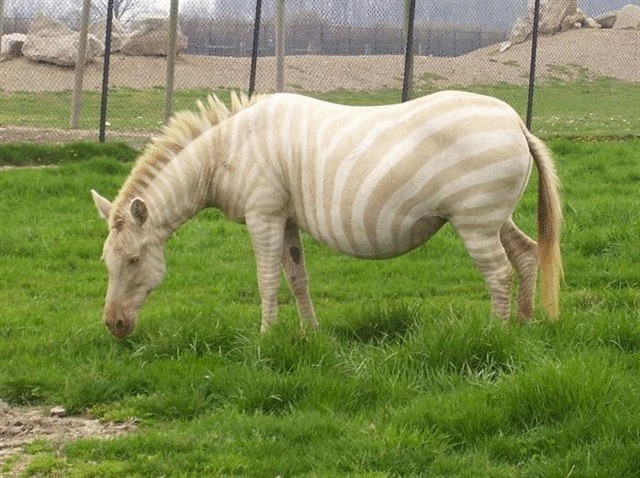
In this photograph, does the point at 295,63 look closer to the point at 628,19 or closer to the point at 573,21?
the point at 573,21

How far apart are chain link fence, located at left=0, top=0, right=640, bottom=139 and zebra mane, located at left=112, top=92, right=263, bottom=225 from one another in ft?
38.6

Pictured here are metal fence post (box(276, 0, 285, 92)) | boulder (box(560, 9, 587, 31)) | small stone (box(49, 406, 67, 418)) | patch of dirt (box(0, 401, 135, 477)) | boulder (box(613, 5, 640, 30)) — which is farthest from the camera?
boulder (box(613, 5, 640, 30))

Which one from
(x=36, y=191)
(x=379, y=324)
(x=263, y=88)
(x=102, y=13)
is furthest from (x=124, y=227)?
(x=102, y=13)

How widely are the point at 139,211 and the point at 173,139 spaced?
1.92 feet

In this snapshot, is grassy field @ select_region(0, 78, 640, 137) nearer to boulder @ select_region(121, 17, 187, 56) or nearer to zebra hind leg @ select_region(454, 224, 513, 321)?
boulder @ select_region(121, 17, 187, 56)

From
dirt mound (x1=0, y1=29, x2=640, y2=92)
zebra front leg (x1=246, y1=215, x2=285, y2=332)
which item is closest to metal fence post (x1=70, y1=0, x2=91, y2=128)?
zebra front leg (x1=246, y1=215, x2=285, y2=332)

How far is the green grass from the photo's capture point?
16.4 feet

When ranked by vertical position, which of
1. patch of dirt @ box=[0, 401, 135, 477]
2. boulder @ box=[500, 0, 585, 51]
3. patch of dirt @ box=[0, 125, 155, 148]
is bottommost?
patch of dirt @ box=[0, 401, 135, 477]

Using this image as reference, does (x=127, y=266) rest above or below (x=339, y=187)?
below

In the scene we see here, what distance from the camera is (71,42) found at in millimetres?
32125

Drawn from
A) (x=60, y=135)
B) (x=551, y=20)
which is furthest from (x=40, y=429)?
(x=551, y=20)

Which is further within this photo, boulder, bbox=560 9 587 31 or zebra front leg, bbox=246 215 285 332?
boulder, bbox=560 9 587 31

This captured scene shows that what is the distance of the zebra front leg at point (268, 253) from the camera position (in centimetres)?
685

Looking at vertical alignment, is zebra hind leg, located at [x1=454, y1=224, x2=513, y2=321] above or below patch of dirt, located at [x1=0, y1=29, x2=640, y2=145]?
below
